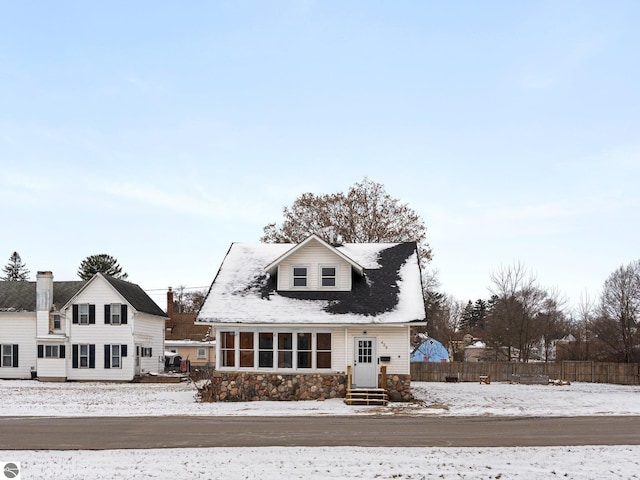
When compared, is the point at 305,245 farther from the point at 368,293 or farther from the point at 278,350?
the point at 278,350

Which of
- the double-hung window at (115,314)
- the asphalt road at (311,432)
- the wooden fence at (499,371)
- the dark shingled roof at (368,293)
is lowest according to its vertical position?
the wooden fence at (499,371)

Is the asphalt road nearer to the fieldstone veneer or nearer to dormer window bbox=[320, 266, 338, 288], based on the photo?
the fieldstone veneer

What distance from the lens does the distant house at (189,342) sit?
64938mm

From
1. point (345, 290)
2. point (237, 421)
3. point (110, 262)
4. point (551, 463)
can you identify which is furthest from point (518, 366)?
point (110, 262)

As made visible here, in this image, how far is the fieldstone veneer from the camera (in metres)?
31.9

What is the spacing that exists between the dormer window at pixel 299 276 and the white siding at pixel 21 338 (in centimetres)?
2396

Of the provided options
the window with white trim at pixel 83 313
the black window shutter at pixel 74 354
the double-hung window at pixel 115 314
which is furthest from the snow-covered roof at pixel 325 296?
the black window shutter at pixel 74 354

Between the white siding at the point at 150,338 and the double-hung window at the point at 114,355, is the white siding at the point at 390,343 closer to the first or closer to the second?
the white siding at the point at 150,338

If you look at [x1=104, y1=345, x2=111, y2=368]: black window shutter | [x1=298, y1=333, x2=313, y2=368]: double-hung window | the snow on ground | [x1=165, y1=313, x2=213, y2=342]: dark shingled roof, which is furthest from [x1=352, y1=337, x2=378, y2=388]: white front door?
[x1=165, y1=313, x2=213, y2=342]: dark shingled roof

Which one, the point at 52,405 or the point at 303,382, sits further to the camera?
the point at 303,382

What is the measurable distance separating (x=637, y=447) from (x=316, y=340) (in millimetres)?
17243

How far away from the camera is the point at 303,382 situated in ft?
105

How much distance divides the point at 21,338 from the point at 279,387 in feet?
85.3

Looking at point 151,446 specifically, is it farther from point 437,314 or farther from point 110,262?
point 110,262
